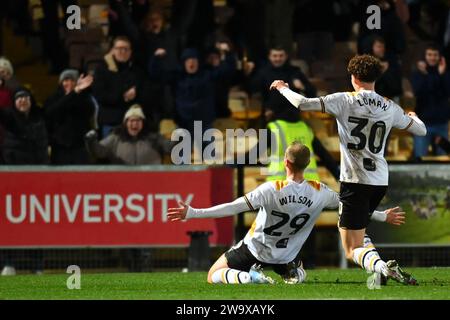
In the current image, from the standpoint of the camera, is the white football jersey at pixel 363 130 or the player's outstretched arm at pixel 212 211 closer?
the player's outstretched arm at pixel 212 211

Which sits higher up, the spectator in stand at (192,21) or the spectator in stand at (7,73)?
the spectator in stand at (192,21)

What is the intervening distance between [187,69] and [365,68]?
264 inches

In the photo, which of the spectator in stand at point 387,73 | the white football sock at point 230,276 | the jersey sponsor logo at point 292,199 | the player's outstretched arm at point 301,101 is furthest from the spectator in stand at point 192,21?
the player's outstretched arm at point 301,101

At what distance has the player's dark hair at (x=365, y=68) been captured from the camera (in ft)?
39.9

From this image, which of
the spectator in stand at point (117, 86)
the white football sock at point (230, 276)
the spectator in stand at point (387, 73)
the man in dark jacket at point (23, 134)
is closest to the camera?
the white football sock at point (230, 276)

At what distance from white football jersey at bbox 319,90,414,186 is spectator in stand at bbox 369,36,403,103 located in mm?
6521

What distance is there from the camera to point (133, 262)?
17047 millimetres

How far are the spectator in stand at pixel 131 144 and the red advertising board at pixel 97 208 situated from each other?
513mm

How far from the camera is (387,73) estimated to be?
19.1 m

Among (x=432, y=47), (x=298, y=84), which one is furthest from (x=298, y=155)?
(x=432, y=47)

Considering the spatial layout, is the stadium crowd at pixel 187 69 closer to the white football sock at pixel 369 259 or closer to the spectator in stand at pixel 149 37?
the spectator in stand at pixel 149 37

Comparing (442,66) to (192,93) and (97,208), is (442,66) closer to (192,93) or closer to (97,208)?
(192,93)

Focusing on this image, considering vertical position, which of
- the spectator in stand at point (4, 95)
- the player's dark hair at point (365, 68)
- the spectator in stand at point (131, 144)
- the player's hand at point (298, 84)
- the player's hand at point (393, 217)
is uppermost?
the player's dark hair at point (365, 68)

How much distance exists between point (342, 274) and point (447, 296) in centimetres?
370
